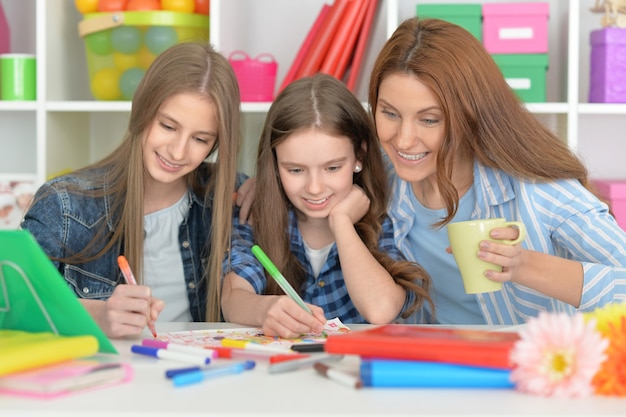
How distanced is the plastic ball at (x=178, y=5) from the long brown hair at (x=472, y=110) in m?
0.87

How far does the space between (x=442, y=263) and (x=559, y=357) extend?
899 millimetres

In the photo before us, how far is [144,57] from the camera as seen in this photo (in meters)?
2.21

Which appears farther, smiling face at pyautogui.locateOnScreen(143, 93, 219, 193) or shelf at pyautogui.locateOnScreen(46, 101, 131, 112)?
shelf at pyautogui.locateOnScreen(46, 101, 131, 112)

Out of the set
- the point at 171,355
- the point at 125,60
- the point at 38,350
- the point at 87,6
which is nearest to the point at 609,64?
the point at 125,60

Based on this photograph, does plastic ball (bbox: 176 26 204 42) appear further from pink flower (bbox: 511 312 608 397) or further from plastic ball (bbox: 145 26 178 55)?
pink flower (bbox: 511 312 608 397)

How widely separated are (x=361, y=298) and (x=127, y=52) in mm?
1129

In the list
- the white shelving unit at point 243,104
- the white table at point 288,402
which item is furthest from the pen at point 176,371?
the white shelving unit at point 243,104

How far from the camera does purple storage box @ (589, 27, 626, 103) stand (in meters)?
2.15

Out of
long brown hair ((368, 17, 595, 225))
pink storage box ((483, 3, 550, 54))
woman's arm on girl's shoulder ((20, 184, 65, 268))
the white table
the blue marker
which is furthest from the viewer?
pink storage box ((483, 3, 550, 54))

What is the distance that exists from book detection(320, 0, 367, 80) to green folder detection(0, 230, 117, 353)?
1410 mm

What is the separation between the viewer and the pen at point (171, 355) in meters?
0.87

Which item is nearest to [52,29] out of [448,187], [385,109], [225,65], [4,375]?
[225,65]

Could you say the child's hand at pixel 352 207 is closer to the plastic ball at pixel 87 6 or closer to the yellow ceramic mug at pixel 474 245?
the yellow ceramic mug at pixel 474 245

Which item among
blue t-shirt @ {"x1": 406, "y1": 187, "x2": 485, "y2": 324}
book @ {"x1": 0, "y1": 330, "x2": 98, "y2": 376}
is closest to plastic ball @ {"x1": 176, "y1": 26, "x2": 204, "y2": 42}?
blue t-shirt @ {"x1": 406, "y1": 187, "x2": 485, "y2": 324}
